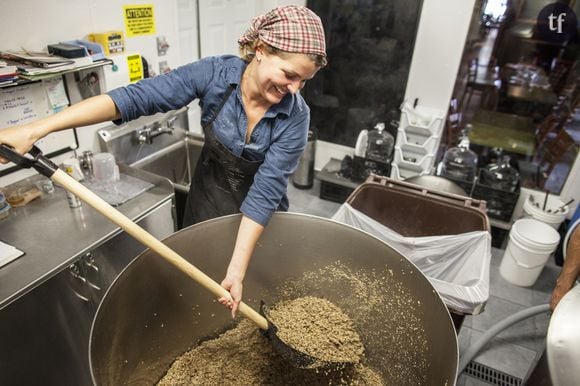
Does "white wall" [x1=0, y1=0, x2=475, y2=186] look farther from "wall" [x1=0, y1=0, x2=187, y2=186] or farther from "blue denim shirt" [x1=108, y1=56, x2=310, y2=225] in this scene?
"blue denim shirt" [x1=108, y1=56, x2=310, y2=225]

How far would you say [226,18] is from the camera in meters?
2.78

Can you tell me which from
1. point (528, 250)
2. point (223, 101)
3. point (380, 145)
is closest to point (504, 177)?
point (528, 250)

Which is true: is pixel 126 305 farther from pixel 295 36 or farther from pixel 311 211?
pixel 311 211

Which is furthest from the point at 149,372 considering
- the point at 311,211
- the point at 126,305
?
the point at 311,211

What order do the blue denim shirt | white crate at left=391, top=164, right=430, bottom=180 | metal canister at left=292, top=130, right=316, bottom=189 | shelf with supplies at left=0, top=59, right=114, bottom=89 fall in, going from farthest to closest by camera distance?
metal canister at left=292, top=130, right=316, bottom=189 < white crate at left=391, top=164, right=430, bottom=180 < shelf with supplies at left=0, top=59, right=114, bottom=89 < the blue denim shirt

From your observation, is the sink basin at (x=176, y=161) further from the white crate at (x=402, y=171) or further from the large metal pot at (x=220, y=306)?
the white crate at (x=402, y=171)

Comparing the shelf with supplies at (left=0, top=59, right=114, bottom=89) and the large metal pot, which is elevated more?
the shelf with supplies at (left=0, top=59, right=114, bottom=89)

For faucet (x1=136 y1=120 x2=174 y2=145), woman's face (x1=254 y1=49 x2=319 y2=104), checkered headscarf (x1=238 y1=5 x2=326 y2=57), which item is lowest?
faucet (x1=136 y1=120 x2=174 y2=145)

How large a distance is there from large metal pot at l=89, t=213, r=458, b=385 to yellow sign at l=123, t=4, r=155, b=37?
1.42m

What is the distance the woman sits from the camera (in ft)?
3.15

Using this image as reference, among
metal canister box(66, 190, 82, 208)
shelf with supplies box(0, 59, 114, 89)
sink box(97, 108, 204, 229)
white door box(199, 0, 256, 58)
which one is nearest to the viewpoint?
shelf with supplies box(0, 59, 114, 89)

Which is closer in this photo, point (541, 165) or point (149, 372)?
point (149, 372)

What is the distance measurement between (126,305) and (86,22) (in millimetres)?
1456

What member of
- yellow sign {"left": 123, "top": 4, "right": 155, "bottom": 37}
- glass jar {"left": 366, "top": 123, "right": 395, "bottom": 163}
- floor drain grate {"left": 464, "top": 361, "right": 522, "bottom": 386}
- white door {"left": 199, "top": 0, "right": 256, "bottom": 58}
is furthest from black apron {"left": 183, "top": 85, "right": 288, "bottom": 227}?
glass jar {"left": 366, "top": 123, "right": 395, "bottom": 163}
